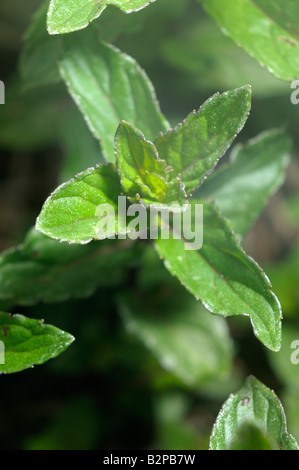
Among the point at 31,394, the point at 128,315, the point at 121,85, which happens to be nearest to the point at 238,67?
the point at 121,85

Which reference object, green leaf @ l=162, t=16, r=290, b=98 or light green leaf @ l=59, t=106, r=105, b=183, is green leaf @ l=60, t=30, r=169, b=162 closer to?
light green leaf @ l=59, t=106, r=105, b=183

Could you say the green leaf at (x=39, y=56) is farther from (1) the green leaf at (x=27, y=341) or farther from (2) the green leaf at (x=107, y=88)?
(1) the green leaf at (x=27, y=341)

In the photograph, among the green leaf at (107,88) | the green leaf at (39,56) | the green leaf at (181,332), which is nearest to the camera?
the green leaf at (107,88)

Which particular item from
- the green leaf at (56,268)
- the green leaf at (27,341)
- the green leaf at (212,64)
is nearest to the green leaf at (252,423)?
the green leaf at (27,341)

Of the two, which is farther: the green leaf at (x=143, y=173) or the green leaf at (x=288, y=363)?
the green leaf at (x=288, y=363)

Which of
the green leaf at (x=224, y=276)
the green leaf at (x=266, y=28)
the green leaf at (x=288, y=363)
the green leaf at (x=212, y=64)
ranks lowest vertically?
the green leaf at (x=288, y=363)

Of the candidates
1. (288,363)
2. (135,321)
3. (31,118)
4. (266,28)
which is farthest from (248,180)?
(31,118)

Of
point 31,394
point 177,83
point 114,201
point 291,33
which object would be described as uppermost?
point 291,33

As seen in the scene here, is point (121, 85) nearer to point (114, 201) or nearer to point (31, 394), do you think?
point (114, 201)
